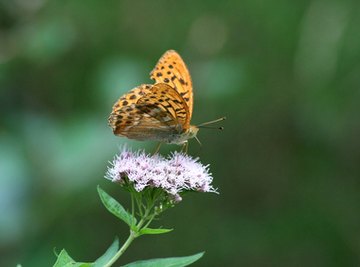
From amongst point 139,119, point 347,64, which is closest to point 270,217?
point 347,64

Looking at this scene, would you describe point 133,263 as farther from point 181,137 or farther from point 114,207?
point 181,137

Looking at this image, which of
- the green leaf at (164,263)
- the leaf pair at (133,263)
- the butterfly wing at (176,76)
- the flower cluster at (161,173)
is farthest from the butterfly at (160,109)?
the green leaf at (164,263)

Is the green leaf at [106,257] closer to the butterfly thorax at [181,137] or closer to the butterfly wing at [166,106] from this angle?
the butterfly wing at [166,106]

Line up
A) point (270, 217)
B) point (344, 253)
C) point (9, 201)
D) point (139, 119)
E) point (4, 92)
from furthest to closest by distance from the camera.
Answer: point (270, 217) < point (344, 253) < point (4, 92) < point (9, 201) < point (139, 119)

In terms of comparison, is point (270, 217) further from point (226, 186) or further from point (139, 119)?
point (139, 119)

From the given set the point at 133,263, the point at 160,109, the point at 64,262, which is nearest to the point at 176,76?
the point at 160,109

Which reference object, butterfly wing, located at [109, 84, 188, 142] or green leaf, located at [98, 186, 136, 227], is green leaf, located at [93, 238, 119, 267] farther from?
butterfly wing, located at [109, 84, 188, 142]
